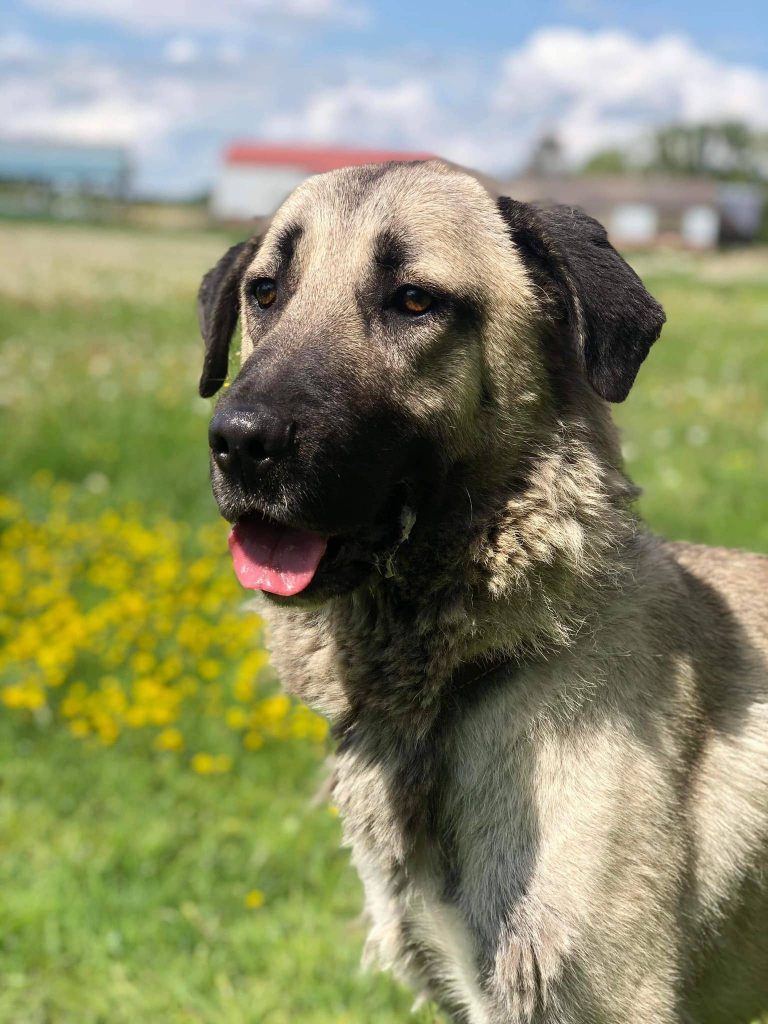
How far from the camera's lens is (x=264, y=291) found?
2.80 metres

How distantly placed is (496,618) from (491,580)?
0.09m

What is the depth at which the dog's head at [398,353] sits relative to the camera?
7.55 ft

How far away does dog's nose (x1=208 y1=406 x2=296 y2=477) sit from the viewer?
2.18 m

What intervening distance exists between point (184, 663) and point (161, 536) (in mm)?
1316

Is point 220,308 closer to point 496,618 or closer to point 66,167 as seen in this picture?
point 496,618

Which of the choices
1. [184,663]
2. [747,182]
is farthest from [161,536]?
[747,182]

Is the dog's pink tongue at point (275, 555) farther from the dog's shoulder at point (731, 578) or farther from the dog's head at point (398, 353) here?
the dog's shoulder at point (731, 578)

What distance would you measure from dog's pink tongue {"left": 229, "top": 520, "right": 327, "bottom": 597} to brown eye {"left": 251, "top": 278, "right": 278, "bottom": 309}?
0.66m

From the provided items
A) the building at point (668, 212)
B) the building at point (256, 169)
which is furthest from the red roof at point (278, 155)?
the building at point (668, 212)

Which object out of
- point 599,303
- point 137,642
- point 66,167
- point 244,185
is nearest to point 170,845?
point 137,642

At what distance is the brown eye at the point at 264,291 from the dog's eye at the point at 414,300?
38 cm

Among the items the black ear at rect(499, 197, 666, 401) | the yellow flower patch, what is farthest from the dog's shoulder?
the yellow flower patch

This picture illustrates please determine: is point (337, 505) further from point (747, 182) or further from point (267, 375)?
point (747, 182)

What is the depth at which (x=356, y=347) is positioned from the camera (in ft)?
8.09
